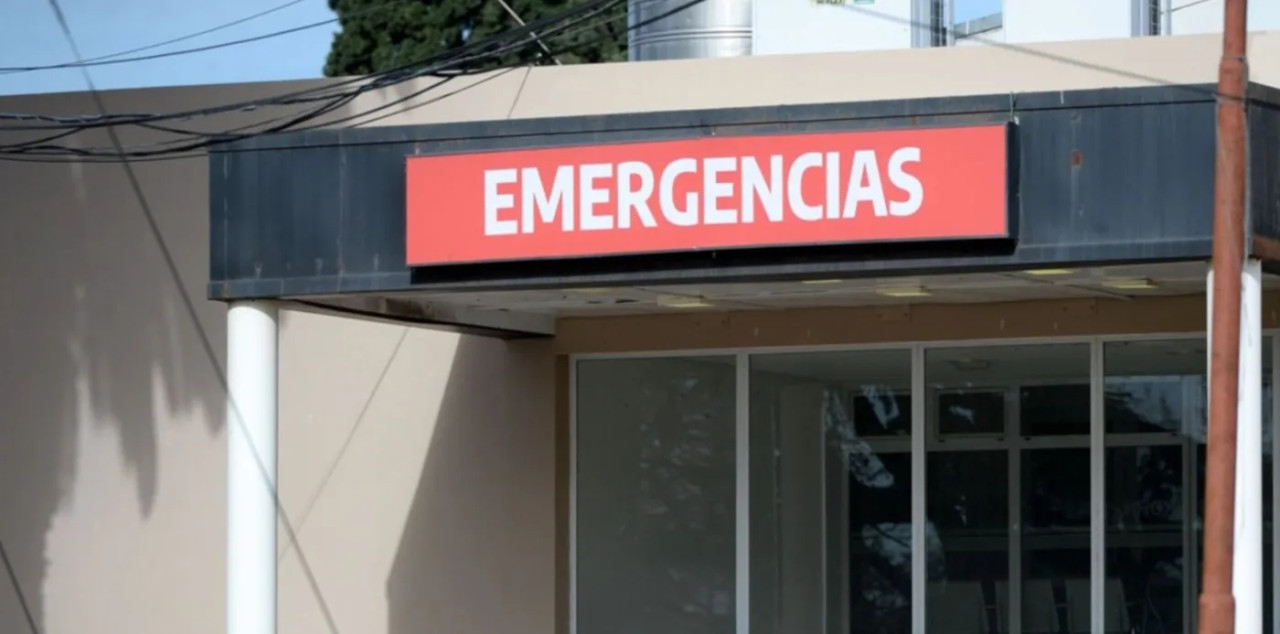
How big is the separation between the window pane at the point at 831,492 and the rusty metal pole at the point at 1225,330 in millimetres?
4125

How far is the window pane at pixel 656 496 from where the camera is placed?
13.9 m

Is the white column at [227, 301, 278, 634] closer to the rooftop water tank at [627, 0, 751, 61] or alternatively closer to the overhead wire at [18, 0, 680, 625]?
the overhead wire at [18, 0, 680, 625]

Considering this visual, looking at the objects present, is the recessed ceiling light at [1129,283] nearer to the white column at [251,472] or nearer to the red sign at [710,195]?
the red sign at [710,195]

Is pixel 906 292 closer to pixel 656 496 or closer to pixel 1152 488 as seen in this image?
pixel 1152 488

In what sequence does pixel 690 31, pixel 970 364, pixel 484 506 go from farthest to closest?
1. pixel 690 31
2. pixel 484 506
3. pixel 970 364

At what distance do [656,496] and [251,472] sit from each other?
12.0 ft

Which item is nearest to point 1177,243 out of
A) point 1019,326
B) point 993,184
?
point 993,184

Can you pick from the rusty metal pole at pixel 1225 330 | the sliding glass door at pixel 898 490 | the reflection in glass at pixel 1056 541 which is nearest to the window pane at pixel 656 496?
the sliding glass door at pixel 898 490

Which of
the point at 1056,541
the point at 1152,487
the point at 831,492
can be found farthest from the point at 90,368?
the point at 1152,487

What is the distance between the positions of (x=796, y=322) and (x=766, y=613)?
214cm

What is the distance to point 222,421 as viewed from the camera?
14.6 metres

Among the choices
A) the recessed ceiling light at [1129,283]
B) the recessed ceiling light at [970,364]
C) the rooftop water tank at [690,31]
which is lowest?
the recessed ceiling light at [970,364]

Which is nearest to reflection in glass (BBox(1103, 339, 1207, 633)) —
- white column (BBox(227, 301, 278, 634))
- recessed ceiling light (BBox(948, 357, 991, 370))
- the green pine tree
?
recessed ceiling light (BBox(948, 357, 991, 370))

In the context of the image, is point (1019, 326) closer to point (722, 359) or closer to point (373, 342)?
point (722, 359)
